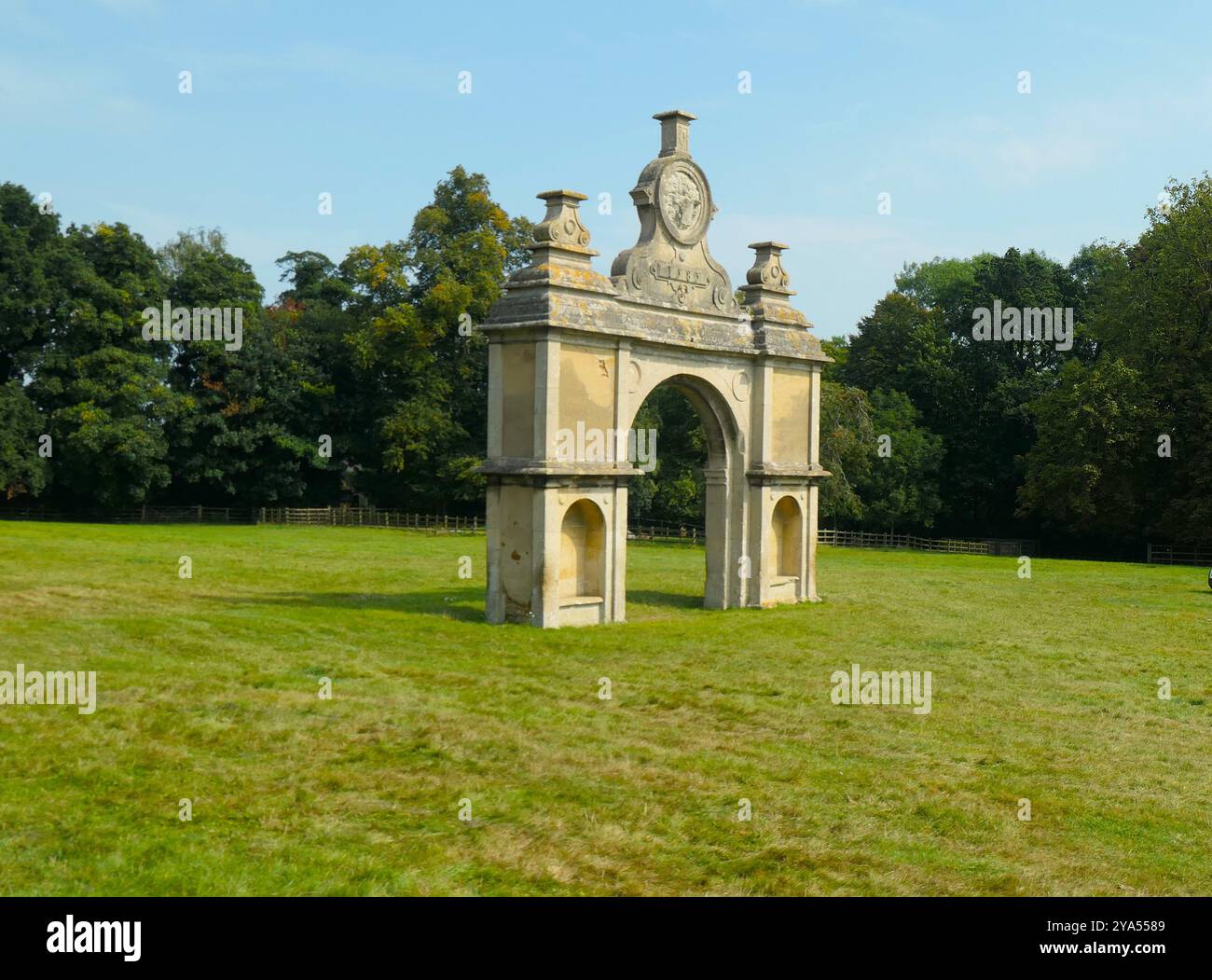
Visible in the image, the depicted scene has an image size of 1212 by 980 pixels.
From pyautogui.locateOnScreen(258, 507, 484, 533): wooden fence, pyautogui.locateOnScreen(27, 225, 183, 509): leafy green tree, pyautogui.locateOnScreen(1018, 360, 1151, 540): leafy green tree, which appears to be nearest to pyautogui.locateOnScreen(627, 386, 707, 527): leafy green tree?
pyautogui.locateOnScreen(258, 507, 484, 533): wooden fence

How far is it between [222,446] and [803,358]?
36879 mm

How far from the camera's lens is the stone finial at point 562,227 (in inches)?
925

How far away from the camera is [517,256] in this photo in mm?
58469

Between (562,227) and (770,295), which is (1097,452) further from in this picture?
(562,227)

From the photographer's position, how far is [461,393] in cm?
5862

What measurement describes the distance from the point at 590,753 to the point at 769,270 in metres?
17.4

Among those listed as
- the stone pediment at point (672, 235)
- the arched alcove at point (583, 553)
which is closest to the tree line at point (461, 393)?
the stone pediment at point (672, 235)

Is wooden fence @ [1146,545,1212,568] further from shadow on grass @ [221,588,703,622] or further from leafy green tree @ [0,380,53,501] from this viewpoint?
leafy green tree @ [0,380,53,501]

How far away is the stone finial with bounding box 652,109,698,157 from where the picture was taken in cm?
2609

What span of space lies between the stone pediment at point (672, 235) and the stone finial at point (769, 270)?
205 cm

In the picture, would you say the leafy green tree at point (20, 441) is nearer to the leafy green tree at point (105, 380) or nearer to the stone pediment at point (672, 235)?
the leafy green tree at point (105, 380)

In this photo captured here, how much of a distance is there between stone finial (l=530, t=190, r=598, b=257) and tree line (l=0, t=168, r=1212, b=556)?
26.2 m
